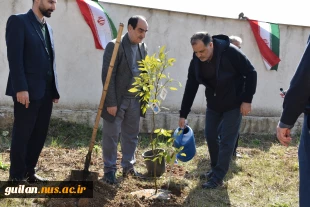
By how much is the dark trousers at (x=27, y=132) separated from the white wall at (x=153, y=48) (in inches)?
105

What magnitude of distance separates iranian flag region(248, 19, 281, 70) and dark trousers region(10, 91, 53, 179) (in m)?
5.03

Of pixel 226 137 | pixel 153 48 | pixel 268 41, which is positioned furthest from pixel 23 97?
pixel 268 41

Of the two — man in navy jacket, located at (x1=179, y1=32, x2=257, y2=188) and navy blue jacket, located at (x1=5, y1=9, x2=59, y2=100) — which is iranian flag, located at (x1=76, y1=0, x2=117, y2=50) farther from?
navy blue jacket, located at (x1=5, y1=9, x2=59, y2=100)

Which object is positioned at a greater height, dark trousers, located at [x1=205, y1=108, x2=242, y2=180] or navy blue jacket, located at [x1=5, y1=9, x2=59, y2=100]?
navy blue jacket, located at [x1=5, y1=9, x2=59, y2=100]

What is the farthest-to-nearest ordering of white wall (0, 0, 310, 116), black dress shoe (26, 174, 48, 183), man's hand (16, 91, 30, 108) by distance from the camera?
1. white wall (0, 0, 310, 116)
2. black dress shoe (26, 174, 48, 183)
3. man's hand (16, 91, 30, 108)

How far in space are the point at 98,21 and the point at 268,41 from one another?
3.46 meters

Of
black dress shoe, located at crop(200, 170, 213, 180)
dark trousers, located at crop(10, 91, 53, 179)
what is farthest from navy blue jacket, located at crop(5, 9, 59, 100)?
black dress shoe, located at crop(200, 170, 213, 180)

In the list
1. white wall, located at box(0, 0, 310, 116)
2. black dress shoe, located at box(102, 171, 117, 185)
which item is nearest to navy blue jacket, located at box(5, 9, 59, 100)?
black dress shoe, located at box(102, 171, 117, 185)

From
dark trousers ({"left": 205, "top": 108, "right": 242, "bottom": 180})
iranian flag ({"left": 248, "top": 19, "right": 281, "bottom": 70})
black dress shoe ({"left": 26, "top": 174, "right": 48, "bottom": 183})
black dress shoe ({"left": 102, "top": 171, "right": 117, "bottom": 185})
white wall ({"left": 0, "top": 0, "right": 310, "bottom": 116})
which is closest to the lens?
black dress shoe ({"left": 26, "top": 174, "right": 48, "bottom": 183})

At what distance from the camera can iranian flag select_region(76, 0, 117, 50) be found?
Answer: 685 cm

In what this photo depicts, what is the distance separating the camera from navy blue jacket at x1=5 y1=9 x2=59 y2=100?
12.7 feet

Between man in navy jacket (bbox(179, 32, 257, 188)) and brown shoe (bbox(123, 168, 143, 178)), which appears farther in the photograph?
brown shoe (bbox(123, 168, 143, 178))

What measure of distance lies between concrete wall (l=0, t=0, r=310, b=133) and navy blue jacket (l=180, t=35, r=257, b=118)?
2.70m

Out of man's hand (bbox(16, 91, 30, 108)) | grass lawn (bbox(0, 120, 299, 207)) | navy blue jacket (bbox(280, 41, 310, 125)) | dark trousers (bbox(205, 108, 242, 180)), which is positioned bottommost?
grass lawn (bbox(0, 120, 299, 207))
